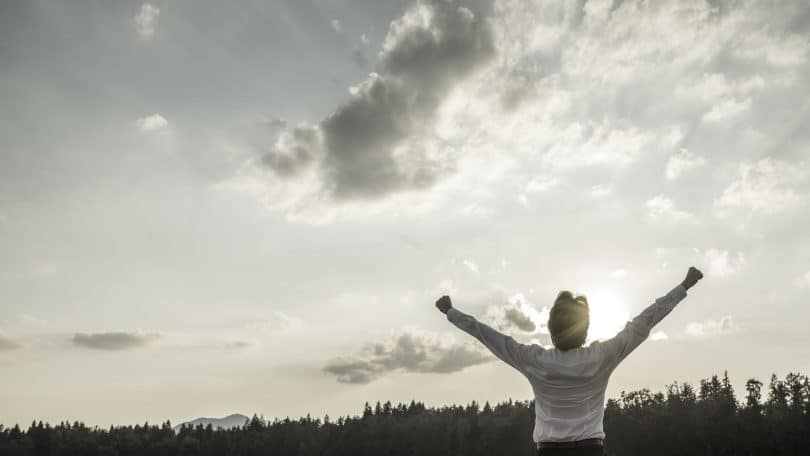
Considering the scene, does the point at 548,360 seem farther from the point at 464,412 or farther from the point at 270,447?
the point at 270,447

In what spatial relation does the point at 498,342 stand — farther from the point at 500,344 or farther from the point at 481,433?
the point at 481,433

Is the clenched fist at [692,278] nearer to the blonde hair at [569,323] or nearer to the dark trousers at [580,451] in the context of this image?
the blonde hair at [569,323]

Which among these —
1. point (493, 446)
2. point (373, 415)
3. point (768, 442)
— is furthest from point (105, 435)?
point (768, 442)

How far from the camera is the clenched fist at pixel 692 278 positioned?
6617 mm

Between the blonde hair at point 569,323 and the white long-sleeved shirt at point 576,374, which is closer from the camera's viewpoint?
the white long-sleeved shirt at point 576,374

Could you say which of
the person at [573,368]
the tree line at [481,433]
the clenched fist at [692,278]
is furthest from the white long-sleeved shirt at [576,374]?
the tree line at [481,433]

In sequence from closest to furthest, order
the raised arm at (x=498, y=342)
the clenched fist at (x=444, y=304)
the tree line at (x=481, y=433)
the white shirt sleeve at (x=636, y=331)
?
the white shirt sleeve at (x=636, y=331) < the raised arm at (x=498, y=342) < the clenched fist at (x=444, y=304) < the tree line at (x=481, y=433)

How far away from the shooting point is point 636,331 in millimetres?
6383

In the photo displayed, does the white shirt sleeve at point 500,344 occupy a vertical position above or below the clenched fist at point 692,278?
below

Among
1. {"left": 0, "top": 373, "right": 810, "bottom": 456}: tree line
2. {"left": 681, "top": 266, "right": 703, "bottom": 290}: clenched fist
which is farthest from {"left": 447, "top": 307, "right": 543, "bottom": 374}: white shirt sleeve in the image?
{"left": 0, "top": 373, "right": 810, "bottom": 456}: tree line

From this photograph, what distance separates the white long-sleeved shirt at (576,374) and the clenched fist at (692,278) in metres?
0.16

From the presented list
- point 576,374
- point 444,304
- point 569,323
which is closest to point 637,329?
point 569,323

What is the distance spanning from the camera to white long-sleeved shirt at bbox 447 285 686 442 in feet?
20.3

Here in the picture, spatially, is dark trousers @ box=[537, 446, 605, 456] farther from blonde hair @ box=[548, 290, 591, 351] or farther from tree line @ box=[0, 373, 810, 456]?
tree line @ box=[0, 373, 810, 456]
